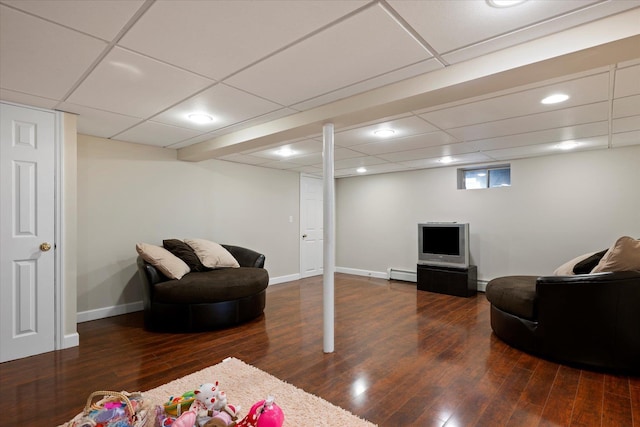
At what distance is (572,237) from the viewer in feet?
15.8

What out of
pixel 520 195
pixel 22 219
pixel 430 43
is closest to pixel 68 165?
pixel 22 219

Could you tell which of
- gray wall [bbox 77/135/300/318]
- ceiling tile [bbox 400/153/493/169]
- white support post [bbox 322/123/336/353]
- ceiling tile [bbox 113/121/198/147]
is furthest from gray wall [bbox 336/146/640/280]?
ceiling tile [bbox 113/121/198/147]

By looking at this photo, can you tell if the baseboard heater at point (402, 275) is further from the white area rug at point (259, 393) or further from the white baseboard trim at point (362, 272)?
the white area rug at point (259, 393)

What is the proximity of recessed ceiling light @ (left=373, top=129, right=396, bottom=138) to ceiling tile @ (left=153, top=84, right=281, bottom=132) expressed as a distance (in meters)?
1.30

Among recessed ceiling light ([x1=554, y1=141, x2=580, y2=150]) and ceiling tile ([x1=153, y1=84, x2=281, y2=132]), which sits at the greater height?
ceiling tile ([x1=153, y1=84, x2=281, y2=132])

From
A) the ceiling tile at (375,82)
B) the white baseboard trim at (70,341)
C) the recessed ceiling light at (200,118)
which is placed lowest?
the white baseboard trim at (70,341)

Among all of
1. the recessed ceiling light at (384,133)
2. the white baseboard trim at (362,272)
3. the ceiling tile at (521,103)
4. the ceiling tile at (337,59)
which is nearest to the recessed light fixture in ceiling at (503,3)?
the ceiling tile at (337,59)

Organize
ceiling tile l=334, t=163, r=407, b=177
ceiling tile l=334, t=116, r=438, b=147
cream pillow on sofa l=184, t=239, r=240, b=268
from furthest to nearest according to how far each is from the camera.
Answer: ceiling tile l=334, t=163, r=407, b=177 < cream pillow on sofa l=184, t=239, r=240, b=268 < ceiling tile l=334, t=116, r=438, b=147

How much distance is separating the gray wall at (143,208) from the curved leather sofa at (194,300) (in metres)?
0.71

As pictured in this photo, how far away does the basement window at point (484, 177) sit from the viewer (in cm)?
563

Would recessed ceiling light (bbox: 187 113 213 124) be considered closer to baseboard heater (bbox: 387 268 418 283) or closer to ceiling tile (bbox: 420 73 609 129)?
ceiling tile (bbox: 420 73 609 129)

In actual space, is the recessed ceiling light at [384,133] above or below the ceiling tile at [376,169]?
above

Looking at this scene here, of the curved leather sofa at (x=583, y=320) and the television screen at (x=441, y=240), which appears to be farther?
the television screen at (x=441, y=240)

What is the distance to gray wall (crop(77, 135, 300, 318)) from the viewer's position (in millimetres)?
3973
